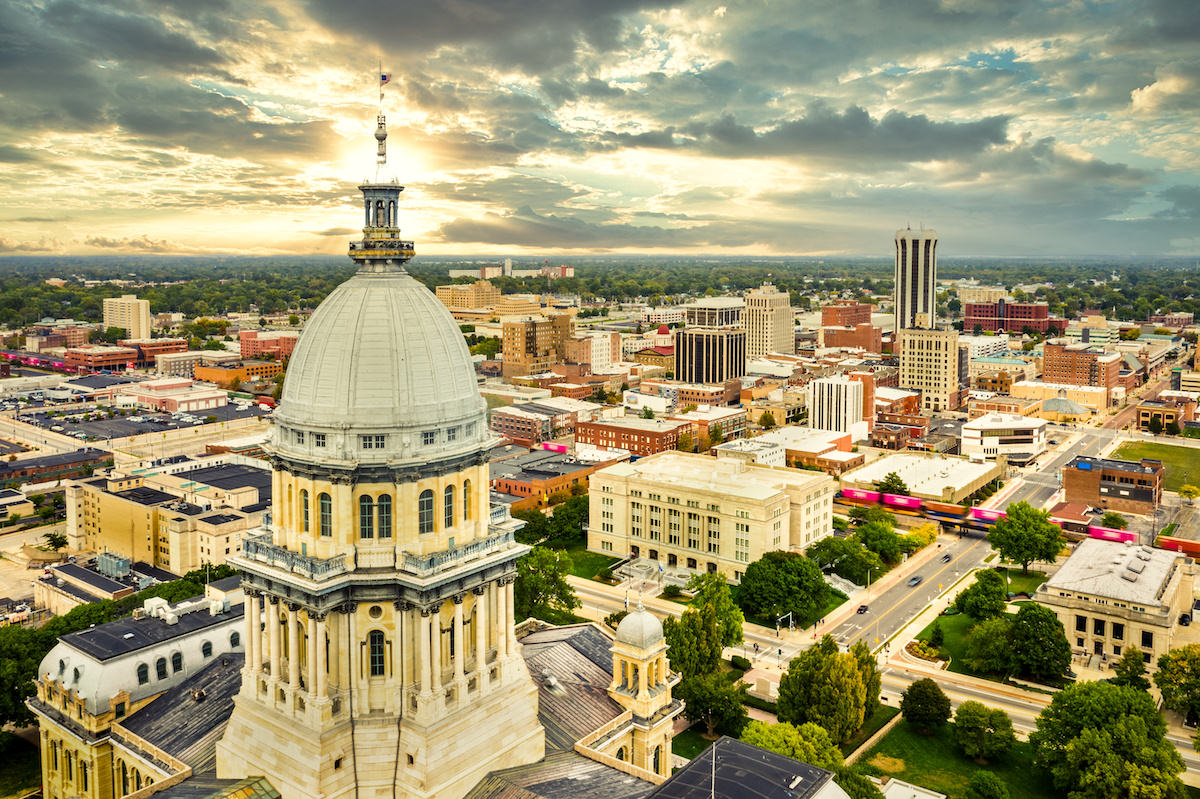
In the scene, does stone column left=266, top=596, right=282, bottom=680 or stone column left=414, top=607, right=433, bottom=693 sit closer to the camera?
stone column left=414, top=607, right=433, bottom=693

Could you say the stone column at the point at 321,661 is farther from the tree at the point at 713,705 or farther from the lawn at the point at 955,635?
the lawn at the point at 955,635

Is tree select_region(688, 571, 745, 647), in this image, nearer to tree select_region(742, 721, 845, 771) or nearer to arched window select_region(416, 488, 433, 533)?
tree select_region(742, 721, 845, 771)

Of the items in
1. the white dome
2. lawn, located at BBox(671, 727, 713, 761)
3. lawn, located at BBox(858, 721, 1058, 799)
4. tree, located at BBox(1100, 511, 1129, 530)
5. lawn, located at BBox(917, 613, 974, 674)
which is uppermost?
the white dome

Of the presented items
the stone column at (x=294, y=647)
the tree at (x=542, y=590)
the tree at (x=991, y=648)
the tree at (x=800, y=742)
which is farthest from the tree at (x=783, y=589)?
the stone column at (x=294, y=647)

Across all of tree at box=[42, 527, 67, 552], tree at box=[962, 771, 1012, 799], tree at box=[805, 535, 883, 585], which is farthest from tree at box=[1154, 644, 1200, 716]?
tree at box=[42, 527, 67, 552]

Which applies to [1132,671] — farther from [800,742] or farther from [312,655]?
[312,655]

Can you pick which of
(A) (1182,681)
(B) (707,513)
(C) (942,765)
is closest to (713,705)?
(C) (942,765)
